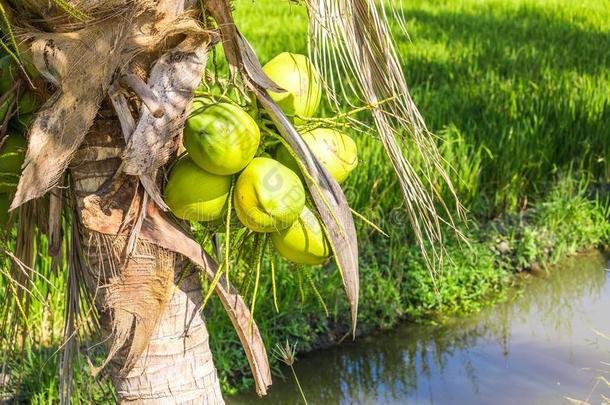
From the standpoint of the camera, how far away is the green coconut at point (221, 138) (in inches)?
Answer: 48.7

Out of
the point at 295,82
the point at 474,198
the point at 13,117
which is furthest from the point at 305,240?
the point at 474,198

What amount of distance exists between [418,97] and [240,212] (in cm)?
424

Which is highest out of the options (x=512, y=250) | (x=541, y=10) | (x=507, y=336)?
(x=541, y=10)

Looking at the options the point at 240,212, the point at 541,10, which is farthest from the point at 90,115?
the point at 541,10

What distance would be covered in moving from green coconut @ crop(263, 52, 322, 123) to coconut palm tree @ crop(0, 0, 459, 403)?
0.04 meters

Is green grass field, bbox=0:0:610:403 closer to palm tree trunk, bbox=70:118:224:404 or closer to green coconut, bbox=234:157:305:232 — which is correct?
palm tree trunk, bbox=70:118:224:404

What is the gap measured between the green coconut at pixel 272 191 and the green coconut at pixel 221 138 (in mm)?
23

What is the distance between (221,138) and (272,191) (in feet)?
0.33

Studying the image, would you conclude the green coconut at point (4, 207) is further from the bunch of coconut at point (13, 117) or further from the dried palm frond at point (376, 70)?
the dried palm frond at point (376, 70)

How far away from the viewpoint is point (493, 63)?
6.86 m

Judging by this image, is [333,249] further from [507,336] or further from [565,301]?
[565,301]

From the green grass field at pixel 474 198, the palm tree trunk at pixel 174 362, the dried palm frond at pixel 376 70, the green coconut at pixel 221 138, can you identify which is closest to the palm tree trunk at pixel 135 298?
the palm tree trunk at pixel 174 362

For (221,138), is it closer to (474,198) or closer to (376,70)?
(376,70)

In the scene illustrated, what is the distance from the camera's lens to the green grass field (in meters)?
3.55
